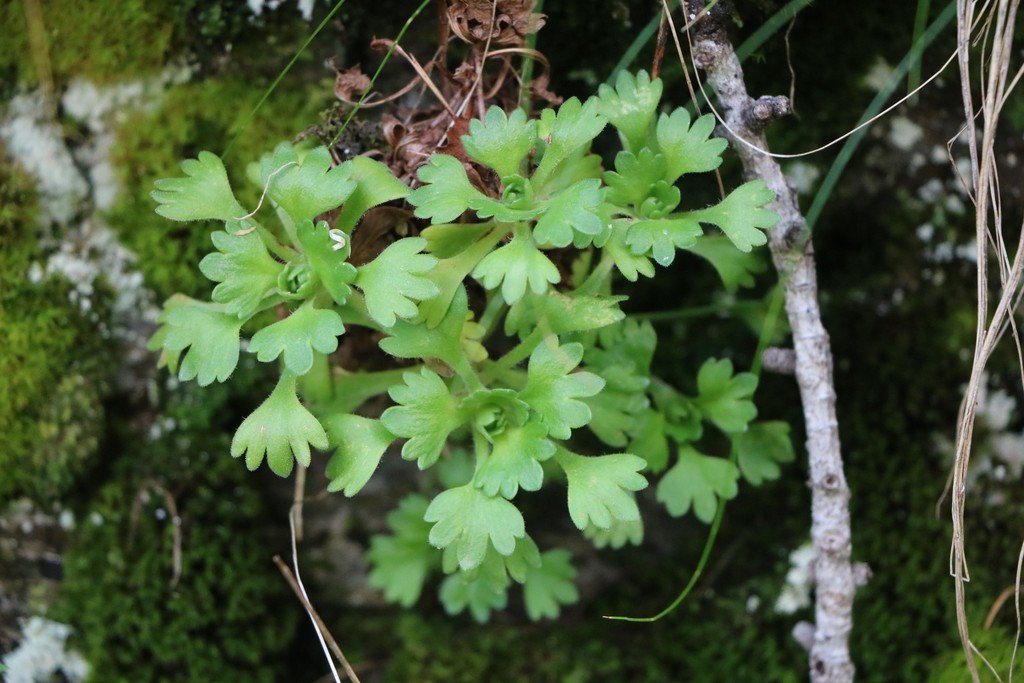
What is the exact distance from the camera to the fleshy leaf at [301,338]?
1530 mm

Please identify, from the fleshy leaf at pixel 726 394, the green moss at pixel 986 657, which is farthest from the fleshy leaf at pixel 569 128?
the green moss at pixel 986 657

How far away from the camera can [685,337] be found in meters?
2.55

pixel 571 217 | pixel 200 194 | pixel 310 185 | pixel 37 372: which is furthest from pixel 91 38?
pixel 571 217

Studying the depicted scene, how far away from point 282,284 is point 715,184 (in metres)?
1.28

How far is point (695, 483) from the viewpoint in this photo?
210cm

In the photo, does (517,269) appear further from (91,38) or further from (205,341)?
(91,38)

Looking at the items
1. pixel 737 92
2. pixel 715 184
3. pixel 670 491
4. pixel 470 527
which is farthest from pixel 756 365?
pixel 470 527

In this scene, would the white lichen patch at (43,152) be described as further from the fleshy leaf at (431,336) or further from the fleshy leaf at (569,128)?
the fleshy leaf at (569,128)

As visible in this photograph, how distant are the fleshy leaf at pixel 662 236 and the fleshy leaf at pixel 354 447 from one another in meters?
0.64

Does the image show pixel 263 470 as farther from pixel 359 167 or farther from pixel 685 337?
pixel 685 337

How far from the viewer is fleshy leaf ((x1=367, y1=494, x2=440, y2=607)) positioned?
2412 millimetres

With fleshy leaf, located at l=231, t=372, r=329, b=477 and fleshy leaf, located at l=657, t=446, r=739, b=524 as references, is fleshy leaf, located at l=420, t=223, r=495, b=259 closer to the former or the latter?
fleshy leaf, located at l=231, t=372, r=329, b=477

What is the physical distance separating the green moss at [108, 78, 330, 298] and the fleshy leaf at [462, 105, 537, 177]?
76cm

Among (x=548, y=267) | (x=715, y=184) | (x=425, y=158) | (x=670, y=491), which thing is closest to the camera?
(x=548, y=267)
